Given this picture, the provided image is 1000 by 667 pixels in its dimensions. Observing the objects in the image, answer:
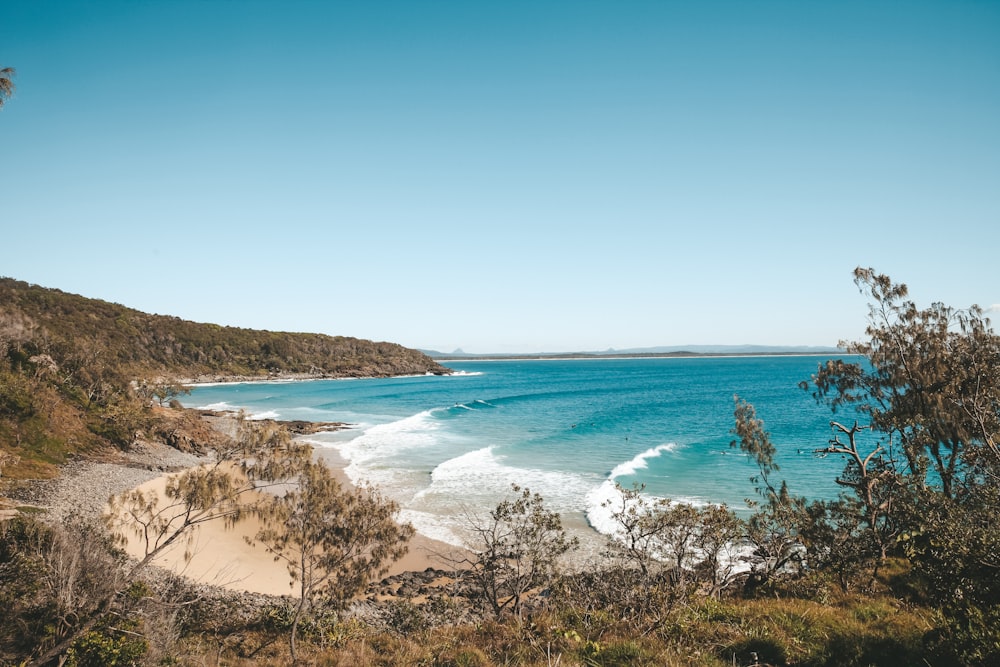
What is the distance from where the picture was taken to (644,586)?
36.9 feet

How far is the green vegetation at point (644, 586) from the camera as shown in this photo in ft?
25.5

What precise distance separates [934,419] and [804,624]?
1153 cm

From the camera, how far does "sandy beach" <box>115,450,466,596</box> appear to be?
18531 mm

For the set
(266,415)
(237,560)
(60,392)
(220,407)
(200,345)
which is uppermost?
(200,345)

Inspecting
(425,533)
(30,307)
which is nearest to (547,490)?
(425,533)

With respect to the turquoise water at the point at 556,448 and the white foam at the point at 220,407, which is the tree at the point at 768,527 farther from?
the white foam at the point at 220,407

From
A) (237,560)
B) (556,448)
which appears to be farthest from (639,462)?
(237,560)

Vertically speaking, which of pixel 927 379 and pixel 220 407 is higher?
pixel 927 379

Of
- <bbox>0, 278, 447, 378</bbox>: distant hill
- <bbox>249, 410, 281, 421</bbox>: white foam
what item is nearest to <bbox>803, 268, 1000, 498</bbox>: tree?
<bbox>249, 410, 281, 421</bbox>: white foam

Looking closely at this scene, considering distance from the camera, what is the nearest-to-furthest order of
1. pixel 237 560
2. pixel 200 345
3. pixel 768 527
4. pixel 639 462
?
pixel 768 527 → pixel 237 560 → pixel 639 462 → pixel 200 345

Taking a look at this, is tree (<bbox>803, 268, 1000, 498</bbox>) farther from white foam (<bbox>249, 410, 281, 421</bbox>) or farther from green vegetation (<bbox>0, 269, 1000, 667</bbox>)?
white foam (<bbox>249, 410, 281, 421</bbox>)

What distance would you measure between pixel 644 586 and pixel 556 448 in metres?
33.1

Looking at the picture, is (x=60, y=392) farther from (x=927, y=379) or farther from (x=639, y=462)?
(x=927, y=379)

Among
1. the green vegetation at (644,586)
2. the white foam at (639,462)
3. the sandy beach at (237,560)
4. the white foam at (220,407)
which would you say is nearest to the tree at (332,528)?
the green vegetation at (644,586)
